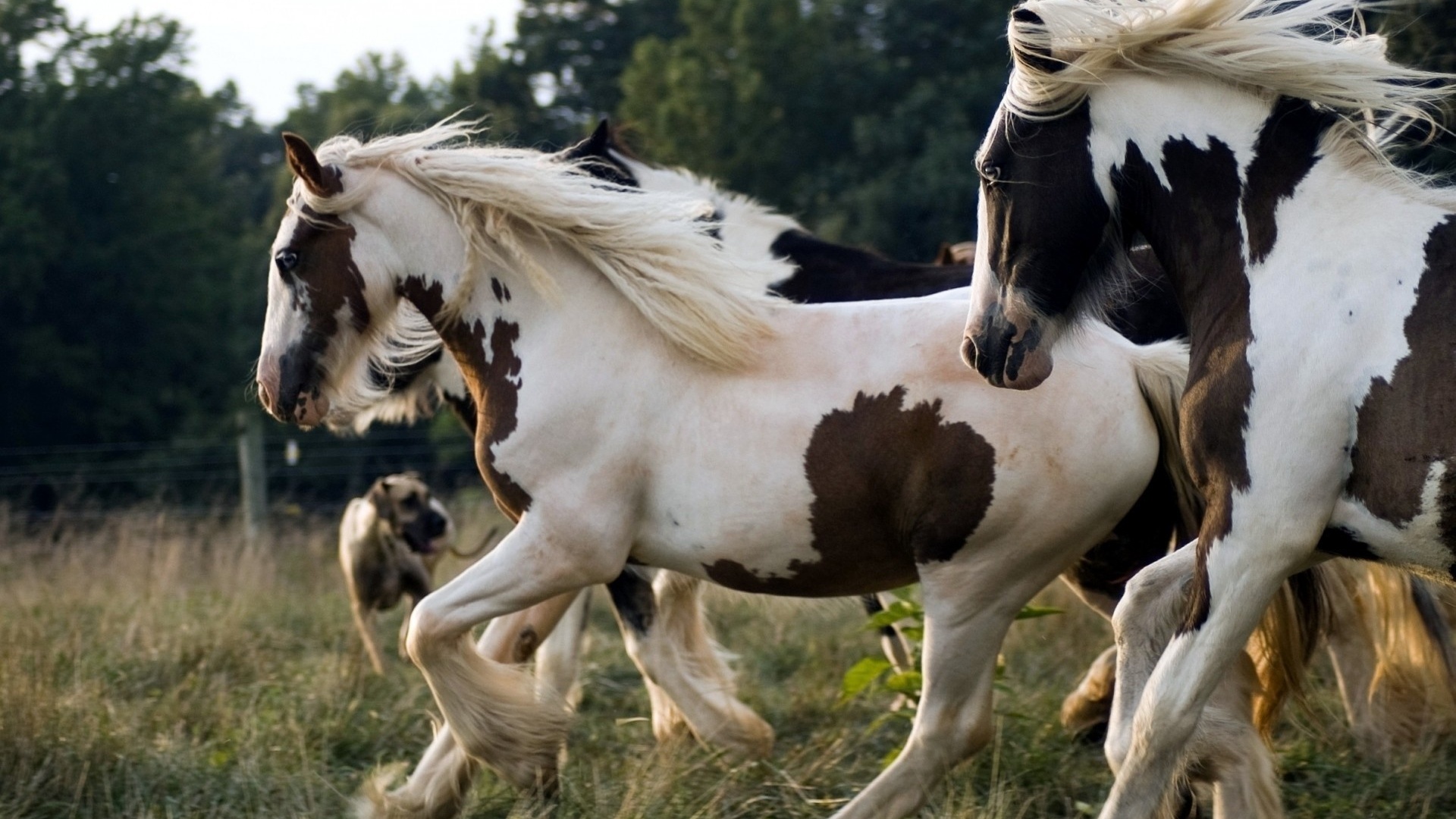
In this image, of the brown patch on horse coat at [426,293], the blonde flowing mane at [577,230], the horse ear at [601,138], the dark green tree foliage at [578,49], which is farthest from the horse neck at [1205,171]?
the dark green tree foliage at [578,49]

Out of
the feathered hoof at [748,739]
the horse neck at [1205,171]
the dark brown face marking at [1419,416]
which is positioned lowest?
the feathered hoof at [748,739]

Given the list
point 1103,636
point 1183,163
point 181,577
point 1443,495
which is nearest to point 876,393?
point 1183,163

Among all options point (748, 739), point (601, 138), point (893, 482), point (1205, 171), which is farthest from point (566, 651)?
point (1205, 171)

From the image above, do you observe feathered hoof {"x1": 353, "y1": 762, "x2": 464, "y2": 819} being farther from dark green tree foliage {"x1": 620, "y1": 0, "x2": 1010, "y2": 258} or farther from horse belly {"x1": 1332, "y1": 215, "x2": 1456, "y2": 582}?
dark green tree foliage {"x1": 620, "y1": 0, "x2": 1010, "y2": 258}

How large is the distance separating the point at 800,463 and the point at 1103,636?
3287 mm

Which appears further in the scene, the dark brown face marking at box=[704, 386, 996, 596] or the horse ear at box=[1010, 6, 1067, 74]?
the dark brown face marking at box=[704, 386, 996, 596]

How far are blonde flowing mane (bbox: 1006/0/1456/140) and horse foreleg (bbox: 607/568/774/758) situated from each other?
2397 millimetres

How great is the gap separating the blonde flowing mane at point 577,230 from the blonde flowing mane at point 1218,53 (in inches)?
41.3

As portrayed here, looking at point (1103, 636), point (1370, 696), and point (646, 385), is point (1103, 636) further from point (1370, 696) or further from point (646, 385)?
point (646, 385)

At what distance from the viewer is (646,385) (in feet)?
12.7

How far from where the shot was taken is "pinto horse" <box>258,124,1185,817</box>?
3637 millimetres

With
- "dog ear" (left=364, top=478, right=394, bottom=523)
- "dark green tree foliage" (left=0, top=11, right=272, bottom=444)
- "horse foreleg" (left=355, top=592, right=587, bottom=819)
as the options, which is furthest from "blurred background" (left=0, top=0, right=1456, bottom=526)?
"horse foreleg" (left=355, top=592, right=587, bottom=819)

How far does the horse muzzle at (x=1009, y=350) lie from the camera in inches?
128

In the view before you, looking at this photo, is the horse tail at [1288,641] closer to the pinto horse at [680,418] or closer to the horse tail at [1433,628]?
the pinto horse at [680,418]
